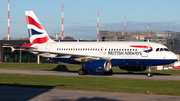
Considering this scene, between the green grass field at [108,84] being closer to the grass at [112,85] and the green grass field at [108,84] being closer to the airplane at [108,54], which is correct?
the grass at [112,85]

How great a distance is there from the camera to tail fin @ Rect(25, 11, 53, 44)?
4356cm

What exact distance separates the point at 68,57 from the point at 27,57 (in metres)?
49.1

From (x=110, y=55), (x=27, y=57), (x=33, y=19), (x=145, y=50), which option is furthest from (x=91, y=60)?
(x=27, y=57)

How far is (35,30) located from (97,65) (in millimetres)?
13579

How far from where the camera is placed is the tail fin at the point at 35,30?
143 feet

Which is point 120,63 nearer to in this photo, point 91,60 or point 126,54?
point 126,54

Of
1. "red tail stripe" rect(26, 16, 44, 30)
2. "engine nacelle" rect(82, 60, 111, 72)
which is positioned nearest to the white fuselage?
"engine nacelle" rect(82, 60, 111, 72)

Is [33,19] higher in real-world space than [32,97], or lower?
higher

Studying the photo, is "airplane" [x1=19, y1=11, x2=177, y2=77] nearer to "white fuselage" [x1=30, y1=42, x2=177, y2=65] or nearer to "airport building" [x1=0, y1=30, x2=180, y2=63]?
"white fuselage" [x1=30, y1=42, x2=177, y2=65]

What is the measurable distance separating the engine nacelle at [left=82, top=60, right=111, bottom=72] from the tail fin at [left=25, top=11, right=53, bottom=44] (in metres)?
10.7

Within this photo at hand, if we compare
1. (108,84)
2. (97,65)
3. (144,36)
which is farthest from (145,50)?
(144,36)

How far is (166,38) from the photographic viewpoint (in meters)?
86.6

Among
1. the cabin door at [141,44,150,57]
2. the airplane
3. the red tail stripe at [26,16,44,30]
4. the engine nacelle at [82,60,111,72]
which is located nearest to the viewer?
the engine nacelle at [82,60,111,72]

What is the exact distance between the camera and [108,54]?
37.8 metres
